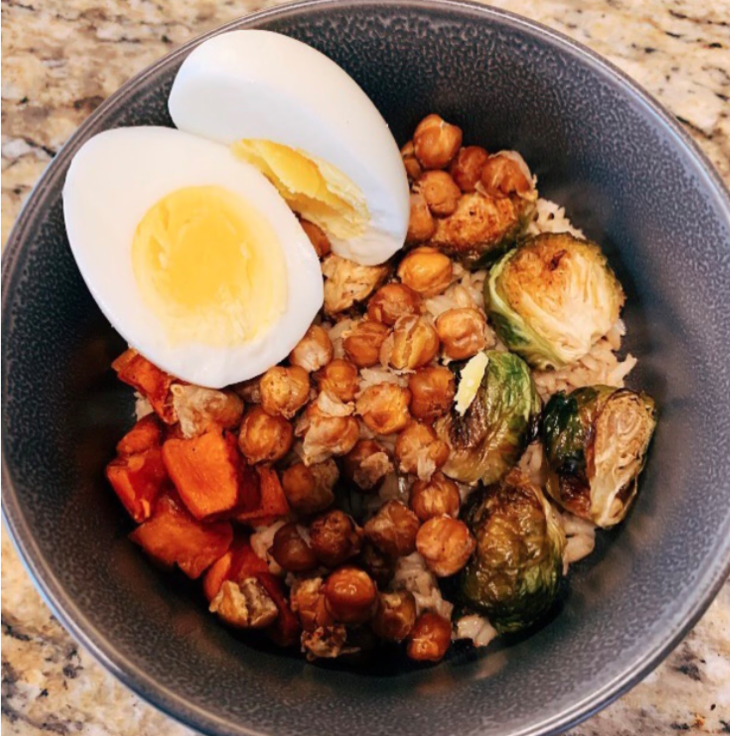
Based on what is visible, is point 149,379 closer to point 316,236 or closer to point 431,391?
point 316,236

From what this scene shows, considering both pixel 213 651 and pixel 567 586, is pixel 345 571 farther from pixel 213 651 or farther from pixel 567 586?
pixel 567 586

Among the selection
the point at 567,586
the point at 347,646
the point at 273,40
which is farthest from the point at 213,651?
the point at 273,40

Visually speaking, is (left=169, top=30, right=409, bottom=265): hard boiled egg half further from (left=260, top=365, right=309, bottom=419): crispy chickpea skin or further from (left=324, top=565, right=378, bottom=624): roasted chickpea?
(left=324, top=565, right=378, bottom=624): roasted chickpea

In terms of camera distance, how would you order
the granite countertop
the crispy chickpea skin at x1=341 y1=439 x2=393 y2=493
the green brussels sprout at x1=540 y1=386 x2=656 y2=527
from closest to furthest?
the green brussels sprout at x1=540 y1=386 x2=656 y2=527, the crispy chickpea skin at x1=341 y1=439 x2=393 y2=493, the granite countertop

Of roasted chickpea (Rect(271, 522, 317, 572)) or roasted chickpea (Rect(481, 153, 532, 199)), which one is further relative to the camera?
roasted chickpea (Rect(481, 153, 532, 199))

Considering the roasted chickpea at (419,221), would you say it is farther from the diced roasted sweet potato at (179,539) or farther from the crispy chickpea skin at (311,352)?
the diced roasted sweet potato at (179,539)

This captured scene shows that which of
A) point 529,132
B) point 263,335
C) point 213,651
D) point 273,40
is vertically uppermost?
point 273,40

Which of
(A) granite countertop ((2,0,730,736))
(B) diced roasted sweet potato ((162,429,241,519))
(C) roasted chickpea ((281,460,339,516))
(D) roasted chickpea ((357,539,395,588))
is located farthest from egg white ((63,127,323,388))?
(A) granite countertop ((2,0,730,736))

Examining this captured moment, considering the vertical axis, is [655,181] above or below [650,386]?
above
